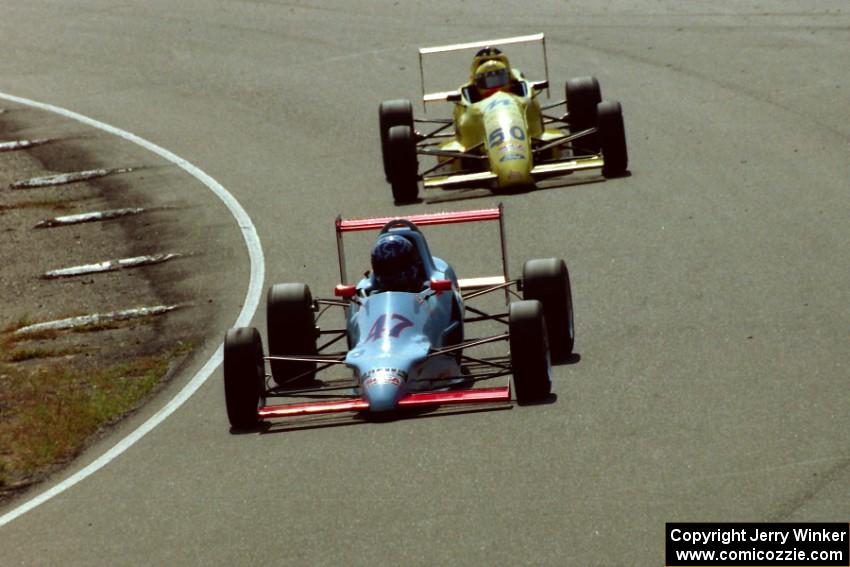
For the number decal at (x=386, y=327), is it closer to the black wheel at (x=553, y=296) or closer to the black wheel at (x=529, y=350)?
the black wheel at (x=529, y=350)

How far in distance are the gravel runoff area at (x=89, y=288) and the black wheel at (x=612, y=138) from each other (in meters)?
3.95

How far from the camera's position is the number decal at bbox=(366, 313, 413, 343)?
40.2ft

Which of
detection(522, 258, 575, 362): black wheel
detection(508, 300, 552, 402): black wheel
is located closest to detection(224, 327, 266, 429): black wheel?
detection(508, 300, 552, 402): black wheel

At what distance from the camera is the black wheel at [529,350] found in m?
11.6

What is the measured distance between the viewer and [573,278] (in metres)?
15.6

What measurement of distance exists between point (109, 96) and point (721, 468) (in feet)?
57.5

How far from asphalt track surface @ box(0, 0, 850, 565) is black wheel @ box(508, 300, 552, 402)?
224 millimetres

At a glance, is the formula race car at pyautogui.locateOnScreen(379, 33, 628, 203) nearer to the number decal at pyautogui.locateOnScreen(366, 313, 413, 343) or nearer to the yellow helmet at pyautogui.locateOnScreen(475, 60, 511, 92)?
the yellow helmet at pyautogui.locateOnScreen(475, 60, 511, 92)

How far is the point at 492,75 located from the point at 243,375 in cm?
865

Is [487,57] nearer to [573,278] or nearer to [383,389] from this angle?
[573,278]

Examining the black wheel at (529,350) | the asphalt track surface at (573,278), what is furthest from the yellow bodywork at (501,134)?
the black wheel at (529,350)

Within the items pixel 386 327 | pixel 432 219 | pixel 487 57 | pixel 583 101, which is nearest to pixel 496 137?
pixel 487 57

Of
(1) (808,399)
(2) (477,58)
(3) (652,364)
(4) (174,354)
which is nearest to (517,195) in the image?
(2) (477,58)

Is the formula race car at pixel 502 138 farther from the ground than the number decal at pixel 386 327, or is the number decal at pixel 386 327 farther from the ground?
the formula race car at pixel 502 138
